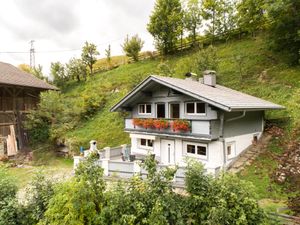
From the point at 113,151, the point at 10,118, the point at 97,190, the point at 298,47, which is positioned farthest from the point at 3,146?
the point at 298,47

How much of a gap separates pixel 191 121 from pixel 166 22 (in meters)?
27.6

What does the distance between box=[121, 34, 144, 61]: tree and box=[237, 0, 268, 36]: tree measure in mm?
16745

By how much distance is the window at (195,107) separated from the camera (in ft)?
47.6

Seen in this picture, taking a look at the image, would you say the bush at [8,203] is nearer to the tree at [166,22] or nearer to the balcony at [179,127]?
the balcony at [179,127]

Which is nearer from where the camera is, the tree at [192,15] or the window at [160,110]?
the window at [160,110]

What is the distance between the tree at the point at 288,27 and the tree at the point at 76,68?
2841 centimetres

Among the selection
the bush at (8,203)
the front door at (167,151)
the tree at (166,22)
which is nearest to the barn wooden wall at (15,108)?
the bush at (8,203)

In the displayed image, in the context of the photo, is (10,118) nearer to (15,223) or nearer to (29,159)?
(29,159)

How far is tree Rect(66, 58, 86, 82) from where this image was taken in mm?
38925

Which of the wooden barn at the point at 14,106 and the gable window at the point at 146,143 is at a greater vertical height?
the wooden barn at the point at 14,106

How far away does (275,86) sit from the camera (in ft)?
70.4

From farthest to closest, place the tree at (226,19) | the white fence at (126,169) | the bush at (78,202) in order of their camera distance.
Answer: the tree at (226,19) → the white fence at (126,169) → the bush at (78,202)

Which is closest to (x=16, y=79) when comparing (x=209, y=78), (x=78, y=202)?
(x=209, y=78)

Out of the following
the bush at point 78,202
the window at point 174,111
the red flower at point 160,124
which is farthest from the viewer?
the window at point 174,111
